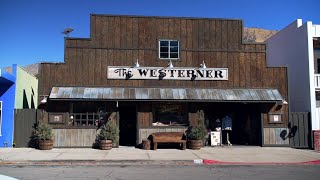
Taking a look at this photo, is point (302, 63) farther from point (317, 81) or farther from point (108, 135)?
point (108, 135)

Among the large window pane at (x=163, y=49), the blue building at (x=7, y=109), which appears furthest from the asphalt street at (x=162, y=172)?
the large window pane at (x=163, y=49)

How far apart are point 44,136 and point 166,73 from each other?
7.11 metres

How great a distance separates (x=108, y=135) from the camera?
1847cm

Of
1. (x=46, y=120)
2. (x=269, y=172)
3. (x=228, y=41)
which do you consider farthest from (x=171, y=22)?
(x=269, y=172)

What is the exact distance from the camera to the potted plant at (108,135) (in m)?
18.2

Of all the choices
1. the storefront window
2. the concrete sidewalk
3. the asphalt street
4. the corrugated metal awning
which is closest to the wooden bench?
the concrete sidewalk

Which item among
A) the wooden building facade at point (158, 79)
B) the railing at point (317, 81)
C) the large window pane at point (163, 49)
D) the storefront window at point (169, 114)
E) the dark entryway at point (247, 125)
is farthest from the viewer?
the dark entryway at point (247, 125)

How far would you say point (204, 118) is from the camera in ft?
68.0

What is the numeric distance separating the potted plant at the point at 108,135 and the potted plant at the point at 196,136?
382cm

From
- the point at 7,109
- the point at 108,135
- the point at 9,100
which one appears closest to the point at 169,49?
the point at 108,135

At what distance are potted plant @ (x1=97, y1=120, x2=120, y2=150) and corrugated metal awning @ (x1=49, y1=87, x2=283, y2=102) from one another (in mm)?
1411

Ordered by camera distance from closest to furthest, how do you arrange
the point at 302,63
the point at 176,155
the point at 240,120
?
the point at 176,155, the point at 302,63, the point at 240,120

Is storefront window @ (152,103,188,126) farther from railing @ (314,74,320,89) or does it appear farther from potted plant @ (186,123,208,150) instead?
railing @ (314,74,320,89)

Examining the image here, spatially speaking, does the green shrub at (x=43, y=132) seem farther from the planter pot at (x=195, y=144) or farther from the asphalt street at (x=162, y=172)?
the planter pot at (x=195, y=144)
